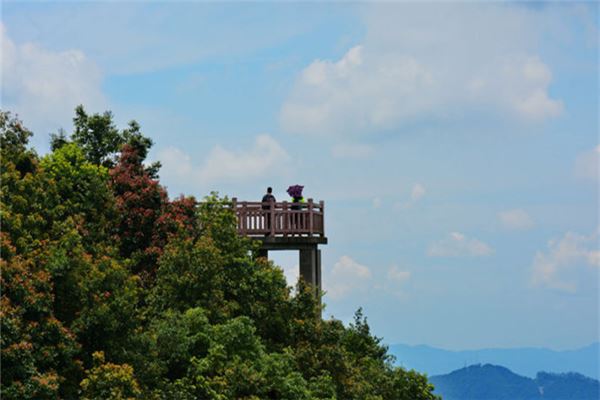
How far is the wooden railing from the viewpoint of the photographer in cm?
2806

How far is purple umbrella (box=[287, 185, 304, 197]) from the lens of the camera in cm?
2923

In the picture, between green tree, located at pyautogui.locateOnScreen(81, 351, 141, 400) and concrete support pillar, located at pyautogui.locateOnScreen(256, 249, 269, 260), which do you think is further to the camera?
concrete support pillar, located at pyautogui.locateOnScreen(256, 249, 269, 260)

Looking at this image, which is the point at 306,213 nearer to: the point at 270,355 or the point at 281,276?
the point at 281,276

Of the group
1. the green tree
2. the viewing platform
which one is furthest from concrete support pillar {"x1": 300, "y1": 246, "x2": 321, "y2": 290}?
the green tree

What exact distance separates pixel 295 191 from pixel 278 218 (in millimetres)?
1173

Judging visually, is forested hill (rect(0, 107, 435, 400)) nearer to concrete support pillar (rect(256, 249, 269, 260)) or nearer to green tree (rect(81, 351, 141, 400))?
green tree (rect(81, 351, 141, 400))

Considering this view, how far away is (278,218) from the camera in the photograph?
2847 cm

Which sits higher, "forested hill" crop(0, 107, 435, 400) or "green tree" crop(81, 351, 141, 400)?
"forested hill" crop(0, 107, 435, 400)

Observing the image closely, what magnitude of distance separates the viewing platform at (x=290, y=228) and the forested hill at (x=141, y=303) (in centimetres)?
162

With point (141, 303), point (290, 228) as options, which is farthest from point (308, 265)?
point (141, 303)

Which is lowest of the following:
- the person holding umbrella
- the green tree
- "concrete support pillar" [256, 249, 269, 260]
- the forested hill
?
the green tree

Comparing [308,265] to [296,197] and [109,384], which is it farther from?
[109,384]

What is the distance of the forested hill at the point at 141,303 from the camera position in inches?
769

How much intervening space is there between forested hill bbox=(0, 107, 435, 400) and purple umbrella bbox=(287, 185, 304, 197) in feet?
10.4
